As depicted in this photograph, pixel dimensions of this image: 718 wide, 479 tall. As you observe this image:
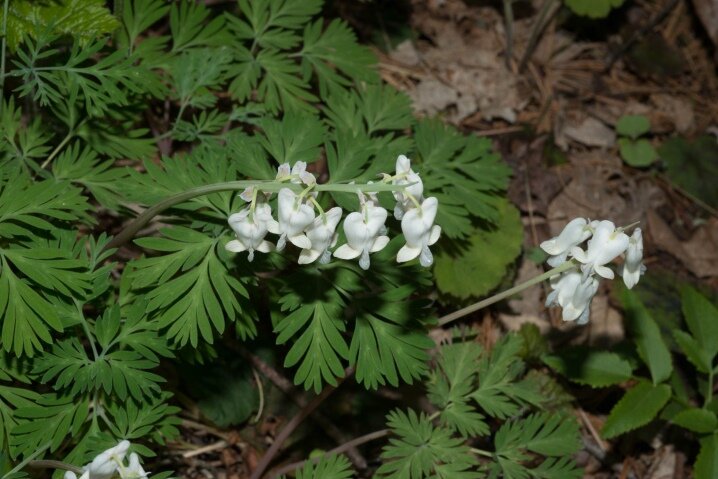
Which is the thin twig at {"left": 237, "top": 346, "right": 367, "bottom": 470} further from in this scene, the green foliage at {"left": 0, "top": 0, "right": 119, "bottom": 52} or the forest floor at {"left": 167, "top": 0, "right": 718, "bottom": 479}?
the green foliage at {"left": 0, "top": 0, "right": 119, "bottom": 52}

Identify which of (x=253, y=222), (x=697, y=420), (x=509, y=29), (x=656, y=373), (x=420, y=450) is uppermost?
(x=253, y=222)

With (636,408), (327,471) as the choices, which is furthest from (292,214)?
(636,408)

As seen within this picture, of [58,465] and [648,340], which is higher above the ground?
[58,465]

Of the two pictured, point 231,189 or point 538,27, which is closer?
point 231,189

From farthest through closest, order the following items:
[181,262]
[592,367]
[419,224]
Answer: [592,367] < [181,262] < [419,224]

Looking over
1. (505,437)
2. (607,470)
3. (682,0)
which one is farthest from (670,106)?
(505,437)

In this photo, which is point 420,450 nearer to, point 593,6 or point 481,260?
point 481,260

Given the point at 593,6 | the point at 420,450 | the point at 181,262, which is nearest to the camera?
the point at 181,262
